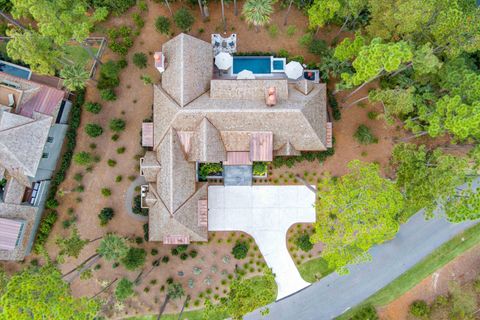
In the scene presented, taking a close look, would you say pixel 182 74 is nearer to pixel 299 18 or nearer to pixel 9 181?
pixel 299 18

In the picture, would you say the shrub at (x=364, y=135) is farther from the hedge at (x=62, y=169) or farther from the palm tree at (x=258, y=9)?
the hedge at (x=62, y=169)

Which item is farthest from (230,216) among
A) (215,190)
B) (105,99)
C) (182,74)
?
(105,99)

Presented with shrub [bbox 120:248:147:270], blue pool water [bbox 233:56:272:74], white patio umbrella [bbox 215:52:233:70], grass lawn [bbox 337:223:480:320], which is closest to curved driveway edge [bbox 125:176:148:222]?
shrub [bbox 120:248:147:270]

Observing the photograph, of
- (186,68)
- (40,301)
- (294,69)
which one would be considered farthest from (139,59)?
(40,301)

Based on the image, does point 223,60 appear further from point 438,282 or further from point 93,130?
point 438,282

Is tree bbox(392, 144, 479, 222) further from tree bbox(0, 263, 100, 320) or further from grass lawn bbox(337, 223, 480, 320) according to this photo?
tree bbox(0, 263, 100, 320)
